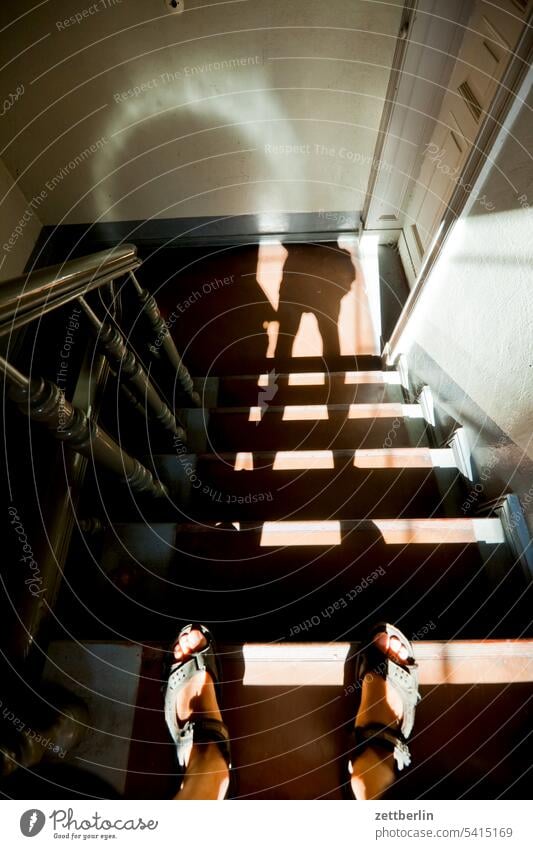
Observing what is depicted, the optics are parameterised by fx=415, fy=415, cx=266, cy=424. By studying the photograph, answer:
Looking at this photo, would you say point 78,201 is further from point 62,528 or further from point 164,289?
point 62,528

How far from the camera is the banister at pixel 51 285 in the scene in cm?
69

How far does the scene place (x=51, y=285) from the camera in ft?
2.70

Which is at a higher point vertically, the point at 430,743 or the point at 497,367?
the point at 497,367

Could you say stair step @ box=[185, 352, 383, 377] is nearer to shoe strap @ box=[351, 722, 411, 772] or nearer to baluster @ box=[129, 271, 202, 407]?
baluster @ box=[129, 271, 202, 407]

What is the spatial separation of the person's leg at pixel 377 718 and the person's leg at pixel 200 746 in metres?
0.29

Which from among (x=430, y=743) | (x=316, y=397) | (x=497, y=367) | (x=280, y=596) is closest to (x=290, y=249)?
(x=316, y=397)

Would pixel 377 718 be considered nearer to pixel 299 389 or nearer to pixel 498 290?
pixel 498 290

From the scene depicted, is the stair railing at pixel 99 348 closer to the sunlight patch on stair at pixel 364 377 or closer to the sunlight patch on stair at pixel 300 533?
the sunlight patch on stair at pixel 300 533

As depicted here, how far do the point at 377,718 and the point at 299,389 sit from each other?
4.81 ft

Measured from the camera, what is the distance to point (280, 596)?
1240 mm

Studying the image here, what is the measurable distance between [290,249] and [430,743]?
2.89m

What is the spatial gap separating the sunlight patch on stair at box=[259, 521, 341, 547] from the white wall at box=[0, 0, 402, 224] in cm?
227

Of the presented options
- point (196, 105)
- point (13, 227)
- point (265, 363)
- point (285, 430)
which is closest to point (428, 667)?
point (285, 430)

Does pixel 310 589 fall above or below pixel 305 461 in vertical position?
below
